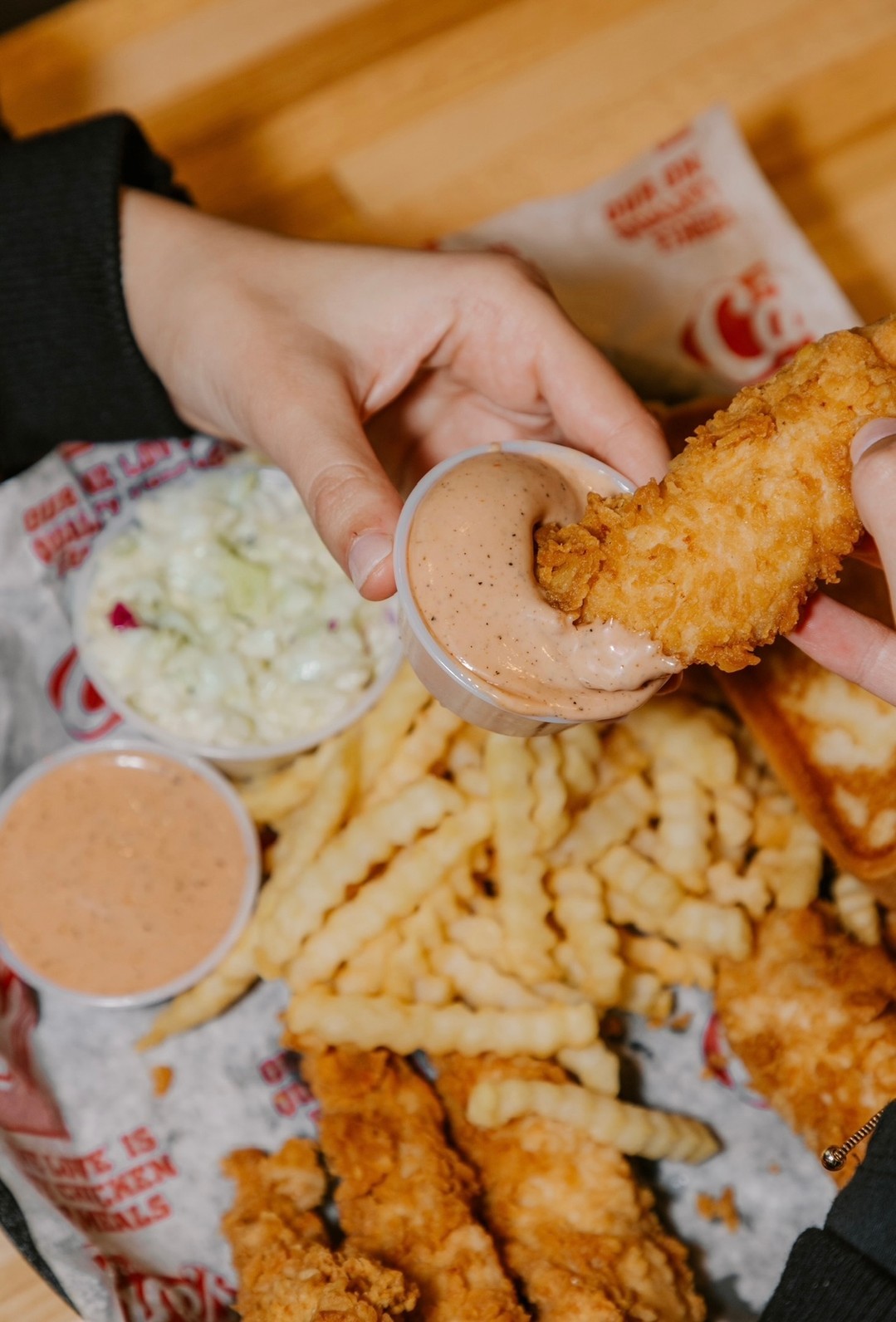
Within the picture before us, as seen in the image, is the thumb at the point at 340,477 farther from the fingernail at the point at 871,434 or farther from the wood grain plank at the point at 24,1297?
the wood grain plank at the point at 24,1297

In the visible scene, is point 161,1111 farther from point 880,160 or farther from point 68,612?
point 880,160

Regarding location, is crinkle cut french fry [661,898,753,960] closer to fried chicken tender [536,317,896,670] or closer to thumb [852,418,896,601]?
fried chicken tender [536,317,896,670]

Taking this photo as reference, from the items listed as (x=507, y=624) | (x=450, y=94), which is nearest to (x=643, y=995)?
(x=507, y=624)

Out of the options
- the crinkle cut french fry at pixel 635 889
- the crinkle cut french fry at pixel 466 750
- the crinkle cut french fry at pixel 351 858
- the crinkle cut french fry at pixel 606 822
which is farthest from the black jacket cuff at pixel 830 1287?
the crinkle cut french fry at pixel 466 750

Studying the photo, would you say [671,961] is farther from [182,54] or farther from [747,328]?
[182,54]

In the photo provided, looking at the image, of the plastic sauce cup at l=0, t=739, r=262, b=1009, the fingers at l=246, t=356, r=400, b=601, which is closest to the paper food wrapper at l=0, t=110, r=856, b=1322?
the plastic sauce cup at l=0, t=739, r=262, b=1009
